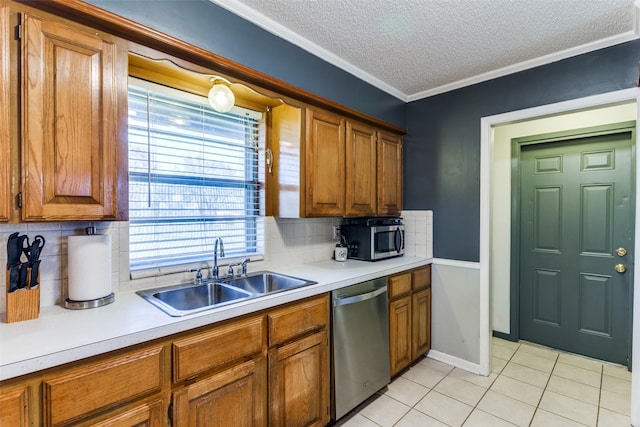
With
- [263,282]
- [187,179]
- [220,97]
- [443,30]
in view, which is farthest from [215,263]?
[443,30]

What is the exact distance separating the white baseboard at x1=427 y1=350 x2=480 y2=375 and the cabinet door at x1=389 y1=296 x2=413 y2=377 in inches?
15.7

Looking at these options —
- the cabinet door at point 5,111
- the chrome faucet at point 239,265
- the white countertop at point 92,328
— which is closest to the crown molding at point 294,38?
the cabinet door at point 5,111

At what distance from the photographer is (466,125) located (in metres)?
2.77

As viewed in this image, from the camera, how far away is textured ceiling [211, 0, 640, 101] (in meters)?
1.76

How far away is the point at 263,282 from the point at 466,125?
222 centimetres

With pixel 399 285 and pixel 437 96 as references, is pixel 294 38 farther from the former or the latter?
pixel 399 285

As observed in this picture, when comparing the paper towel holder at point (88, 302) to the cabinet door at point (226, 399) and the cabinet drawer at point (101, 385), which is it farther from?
the cabinet door at point (226, 399)

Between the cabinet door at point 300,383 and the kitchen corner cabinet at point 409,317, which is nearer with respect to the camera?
the cabinet door at point 300,383

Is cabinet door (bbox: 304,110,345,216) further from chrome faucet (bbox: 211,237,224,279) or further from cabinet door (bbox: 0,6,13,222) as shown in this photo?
cabinet door (bbox: 0,6,13,222)

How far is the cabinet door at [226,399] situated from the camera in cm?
128

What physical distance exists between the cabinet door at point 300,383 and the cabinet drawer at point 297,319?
6cm

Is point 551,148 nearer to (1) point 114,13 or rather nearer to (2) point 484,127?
(2) point 484,127

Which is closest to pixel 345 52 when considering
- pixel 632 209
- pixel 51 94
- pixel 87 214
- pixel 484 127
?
pixel 484 127

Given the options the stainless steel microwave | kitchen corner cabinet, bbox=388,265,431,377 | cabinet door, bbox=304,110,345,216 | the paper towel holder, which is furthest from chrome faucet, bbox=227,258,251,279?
kitchen corner cabinet, bbox=388,265,431,377
